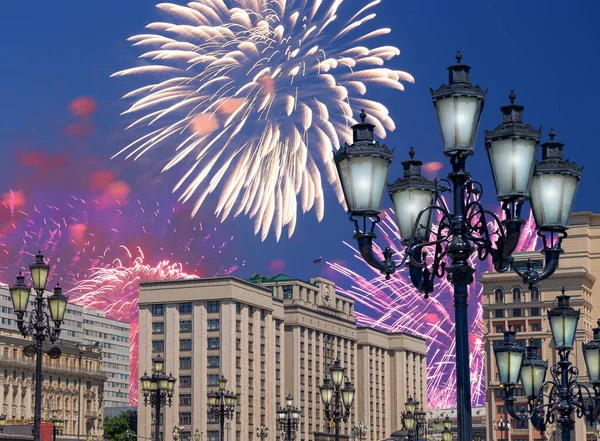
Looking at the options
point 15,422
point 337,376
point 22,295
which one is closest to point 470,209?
point 22,295

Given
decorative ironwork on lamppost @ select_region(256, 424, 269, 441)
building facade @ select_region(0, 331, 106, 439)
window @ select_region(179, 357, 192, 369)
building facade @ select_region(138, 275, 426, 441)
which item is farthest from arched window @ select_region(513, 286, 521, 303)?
building facade @ select_region(0, 331, 106, 439)

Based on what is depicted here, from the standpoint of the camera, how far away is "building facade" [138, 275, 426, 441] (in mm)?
133500

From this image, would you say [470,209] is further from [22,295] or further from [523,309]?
[523,309]

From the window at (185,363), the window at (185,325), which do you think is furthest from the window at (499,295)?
the window at (185,363)

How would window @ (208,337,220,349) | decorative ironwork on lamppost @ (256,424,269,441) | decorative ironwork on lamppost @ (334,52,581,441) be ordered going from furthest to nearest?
window @ (208,337,220,349)
decorative ironwork on lamppost @ (256,424,269,441)
decorative ironwork on lamppost @ (334,52,581,441)

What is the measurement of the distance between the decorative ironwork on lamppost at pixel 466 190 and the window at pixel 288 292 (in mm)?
139897

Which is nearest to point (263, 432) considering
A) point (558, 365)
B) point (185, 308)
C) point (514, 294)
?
point (185, 308)

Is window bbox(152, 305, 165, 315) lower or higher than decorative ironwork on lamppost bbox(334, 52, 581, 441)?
higher

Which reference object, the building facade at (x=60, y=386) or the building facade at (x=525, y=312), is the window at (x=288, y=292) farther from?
the building facade at (x=525, y=312)

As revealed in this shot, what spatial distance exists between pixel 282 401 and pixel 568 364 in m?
127

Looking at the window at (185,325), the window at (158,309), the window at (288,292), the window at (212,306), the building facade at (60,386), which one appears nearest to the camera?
the building facade at (60,386)

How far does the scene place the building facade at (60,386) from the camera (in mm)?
130000

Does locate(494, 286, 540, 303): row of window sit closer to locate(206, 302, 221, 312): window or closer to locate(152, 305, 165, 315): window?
locate(206, 302, 221, 312): window

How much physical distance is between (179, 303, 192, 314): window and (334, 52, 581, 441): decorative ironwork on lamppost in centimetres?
12229
